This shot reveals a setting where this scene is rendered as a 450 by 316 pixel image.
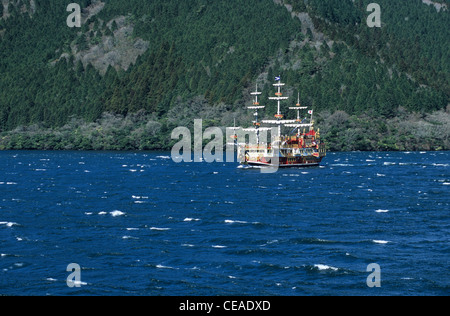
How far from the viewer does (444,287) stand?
40.5m

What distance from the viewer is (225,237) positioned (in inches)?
2221

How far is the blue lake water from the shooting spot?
41812mm

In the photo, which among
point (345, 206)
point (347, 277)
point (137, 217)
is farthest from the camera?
point (345, 206)

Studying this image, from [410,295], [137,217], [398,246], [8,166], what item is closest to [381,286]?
[410,295]

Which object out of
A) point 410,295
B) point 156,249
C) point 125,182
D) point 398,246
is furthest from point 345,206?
point 125,182

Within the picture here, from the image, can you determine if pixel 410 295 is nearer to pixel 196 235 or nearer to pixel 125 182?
pixel 196 235

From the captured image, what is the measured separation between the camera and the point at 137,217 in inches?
2657

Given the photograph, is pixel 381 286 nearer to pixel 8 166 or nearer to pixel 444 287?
pixel 444 287

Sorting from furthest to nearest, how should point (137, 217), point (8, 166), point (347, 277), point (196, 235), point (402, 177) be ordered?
point (8, 166)
point (402, 177)
point (137, 217)
point (196, 235)
point (347, 277)

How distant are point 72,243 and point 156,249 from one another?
7.88 m

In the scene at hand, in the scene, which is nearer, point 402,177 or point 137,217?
point 137,217

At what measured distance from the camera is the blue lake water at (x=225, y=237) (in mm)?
41812
